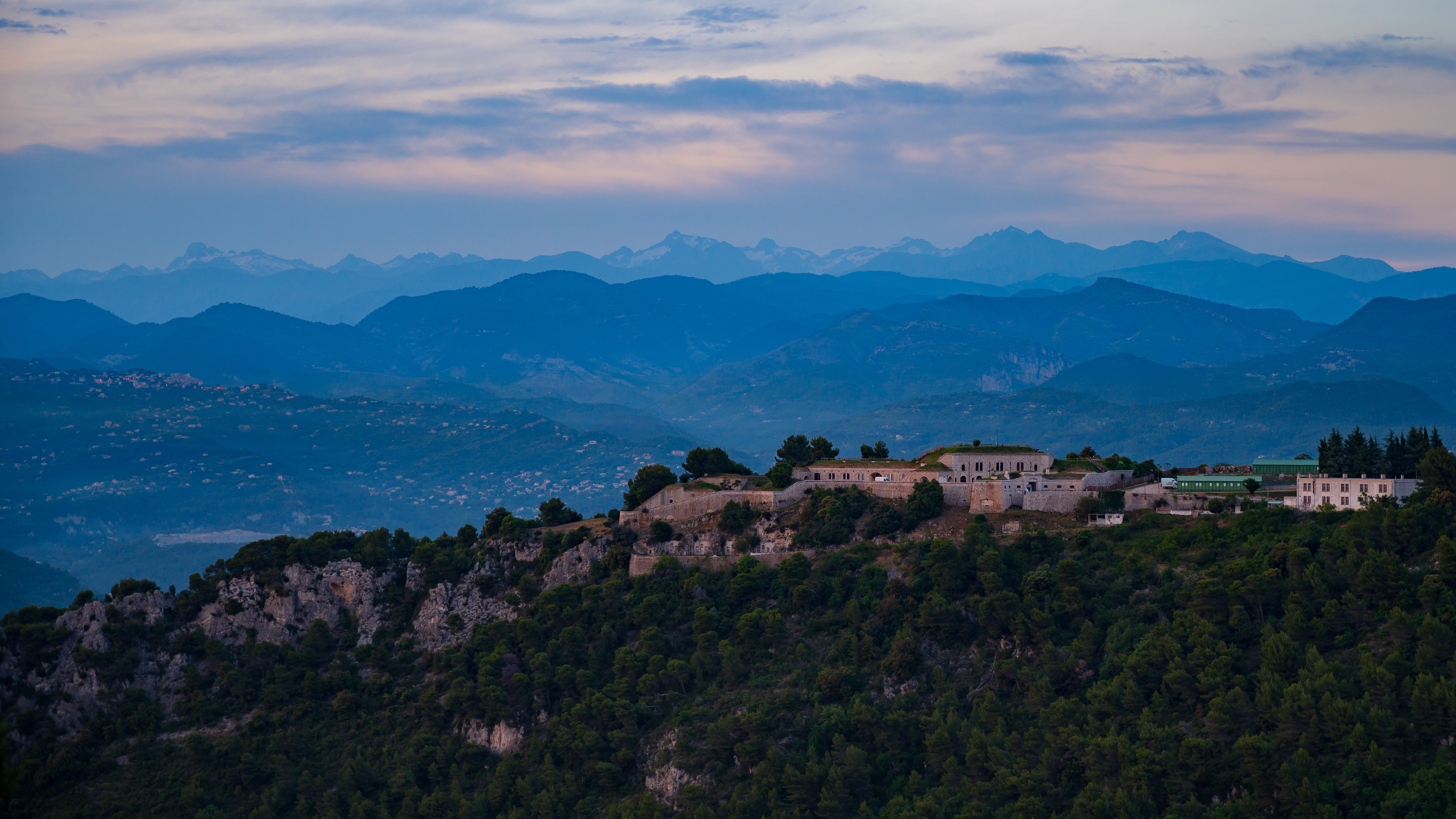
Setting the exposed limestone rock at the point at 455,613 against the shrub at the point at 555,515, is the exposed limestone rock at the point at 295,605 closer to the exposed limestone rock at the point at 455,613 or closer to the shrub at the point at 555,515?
the exposed limestone rock at the point at 455,613

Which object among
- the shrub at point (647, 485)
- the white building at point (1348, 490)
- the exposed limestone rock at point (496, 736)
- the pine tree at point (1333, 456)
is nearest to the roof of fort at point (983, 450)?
the white building at point (1348, 490)

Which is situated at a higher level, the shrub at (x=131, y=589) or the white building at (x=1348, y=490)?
the white building at (x=1348, y=490)

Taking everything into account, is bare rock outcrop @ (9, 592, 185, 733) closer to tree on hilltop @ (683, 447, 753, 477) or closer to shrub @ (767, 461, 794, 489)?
tree on hilltop @ (683, 447, 753, 477)

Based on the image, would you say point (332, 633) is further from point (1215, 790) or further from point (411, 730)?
point (1215, 790)

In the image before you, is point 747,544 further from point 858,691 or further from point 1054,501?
point 1054,501

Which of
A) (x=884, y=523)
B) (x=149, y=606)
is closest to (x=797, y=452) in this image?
(x=884, y=523)

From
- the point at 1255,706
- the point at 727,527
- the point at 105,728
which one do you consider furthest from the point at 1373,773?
the point at 105,728

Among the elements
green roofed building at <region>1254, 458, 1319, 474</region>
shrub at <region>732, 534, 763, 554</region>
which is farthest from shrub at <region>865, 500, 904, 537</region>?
green roofed building at <region>1254, 458, 1319, 474</region>

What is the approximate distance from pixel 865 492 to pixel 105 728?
53.2 m

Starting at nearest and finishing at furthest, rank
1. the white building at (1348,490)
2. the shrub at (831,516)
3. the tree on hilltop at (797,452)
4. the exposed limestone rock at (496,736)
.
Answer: the white building at (1348,490), the exposed limestone rock at (496,736), the shrub at (831,516), the tree on hilltop at (797,452)

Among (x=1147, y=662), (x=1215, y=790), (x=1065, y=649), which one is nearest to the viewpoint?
(x=1215, y=790)

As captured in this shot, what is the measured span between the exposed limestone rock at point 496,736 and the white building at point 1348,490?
49674 millimetres

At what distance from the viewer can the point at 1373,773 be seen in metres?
60.9

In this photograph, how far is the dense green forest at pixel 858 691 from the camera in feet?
216
